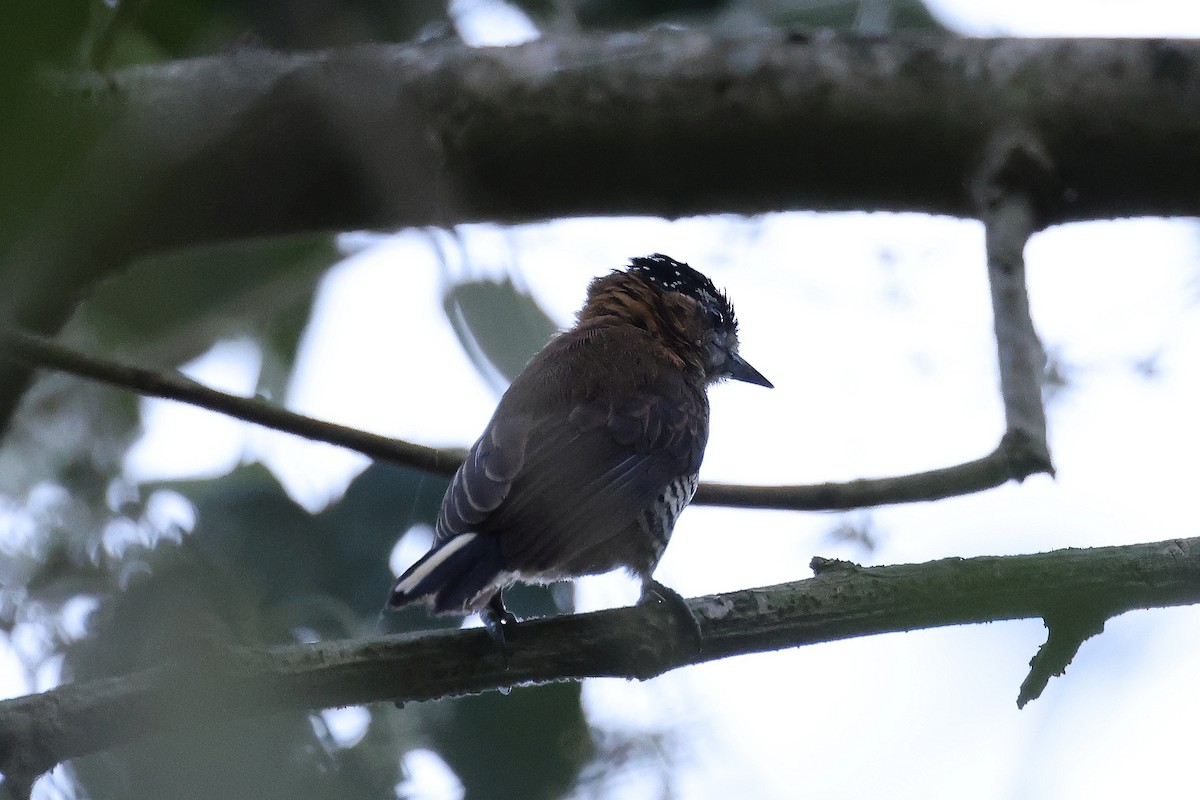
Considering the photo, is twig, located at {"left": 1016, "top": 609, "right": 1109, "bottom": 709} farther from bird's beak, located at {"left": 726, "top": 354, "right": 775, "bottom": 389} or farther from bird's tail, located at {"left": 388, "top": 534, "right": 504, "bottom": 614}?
bird's beak, located at {"left": 726, "top": 354, "right": 775, "bottom": 389}

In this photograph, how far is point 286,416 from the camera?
123 inches

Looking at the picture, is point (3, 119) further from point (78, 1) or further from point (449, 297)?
point (449, 297)

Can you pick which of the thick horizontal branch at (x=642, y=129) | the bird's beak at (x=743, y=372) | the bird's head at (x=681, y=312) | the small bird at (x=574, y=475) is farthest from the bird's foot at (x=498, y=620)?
the bird's beak at (x=743, y=372)

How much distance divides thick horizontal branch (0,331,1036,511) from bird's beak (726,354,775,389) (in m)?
2.04

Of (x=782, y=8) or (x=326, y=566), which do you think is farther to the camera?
(x=782, y=8)

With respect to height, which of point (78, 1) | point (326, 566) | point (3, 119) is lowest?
point (3, 119)

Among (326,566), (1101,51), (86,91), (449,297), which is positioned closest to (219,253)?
(449,297)

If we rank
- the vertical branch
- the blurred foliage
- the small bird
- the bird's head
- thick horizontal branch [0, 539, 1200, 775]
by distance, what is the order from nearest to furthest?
thick horizontal branch [0, 539, 1200, 775], the vertical branch, the small bird, the blurred foliage, the bird's head

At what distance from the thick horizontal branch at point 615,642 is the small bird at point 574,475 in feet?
0.48

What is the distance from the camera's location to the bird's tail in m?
2.93

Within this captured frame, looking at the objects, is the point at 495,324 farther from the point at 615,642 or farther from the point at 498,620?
the point at 615,642

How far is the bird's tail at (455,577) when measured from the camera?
293cm

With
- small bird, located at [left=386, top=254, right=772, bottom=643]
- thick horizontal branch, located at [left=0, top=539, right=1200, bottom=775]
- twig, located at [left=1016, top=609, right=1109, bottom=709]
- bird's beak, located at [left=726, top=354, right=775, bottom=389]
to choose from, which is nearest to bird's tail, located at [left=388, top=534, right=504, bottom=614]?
small bird, located at [left=386, top=254, right=772, bottom=643]

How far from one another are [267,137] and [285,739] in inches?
71.2
